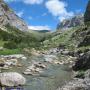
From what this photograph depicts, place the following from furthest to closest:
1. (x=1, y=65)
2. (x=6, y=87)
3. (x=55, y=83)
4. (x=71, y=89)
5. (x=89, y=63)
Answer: (x=1, y=65) → (x=89, y=63) → (x=55, y=83) → (x=6, y=87) → (x=71, y=89)

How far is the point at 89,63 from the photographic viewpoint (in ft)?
155

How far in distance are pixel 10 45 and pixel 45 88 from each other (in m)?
78.3

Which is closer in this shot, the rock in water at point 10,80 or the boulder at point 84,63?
the rock in water at point 10,80

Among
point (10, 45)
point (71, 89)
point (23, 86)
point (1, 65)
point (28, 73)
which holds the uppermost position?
point (10, 45)

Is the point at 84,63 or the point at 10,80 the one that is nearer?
the point at 10,80

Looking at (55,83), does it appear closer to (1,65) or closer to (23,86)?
(23,86)

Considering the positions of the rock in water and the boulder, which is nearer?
the rock in water

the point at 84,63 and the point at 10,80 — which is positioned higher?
the point at 84,63

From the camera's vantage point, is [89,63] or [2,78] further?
[89,63]

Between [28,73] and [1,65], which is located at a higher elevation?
[1,65]

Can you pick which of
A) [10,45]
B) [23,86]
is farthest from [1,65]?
[10,45]

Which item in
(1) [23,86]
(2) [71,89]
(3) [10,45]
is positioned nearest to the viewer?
(2) [71,89]

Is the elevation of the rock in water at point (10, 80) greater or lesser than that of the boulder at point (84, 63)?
lesser

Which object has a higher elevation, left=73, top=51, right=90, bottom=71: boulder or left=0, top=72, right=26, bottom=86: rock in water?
left=73, top=51, right=90, bottom=71: boulder
